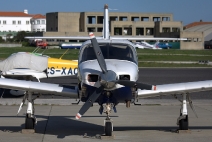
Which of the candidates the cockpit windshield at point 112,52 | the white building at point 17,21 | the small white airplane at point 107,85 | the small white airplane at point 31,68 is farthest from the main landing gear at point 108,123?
the white building at point 17,21

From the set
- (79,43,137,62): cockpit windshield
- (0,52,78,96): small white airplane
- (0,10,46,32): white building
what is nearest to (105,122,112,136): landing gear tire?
(79,43,137,62): cockpit windshield

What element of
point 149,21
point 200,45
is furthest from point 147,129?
point 149,21

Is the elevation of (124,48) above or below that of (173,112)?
above

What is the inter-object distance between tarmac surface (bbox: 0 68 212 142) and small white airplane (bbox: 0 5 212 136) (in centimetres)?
49

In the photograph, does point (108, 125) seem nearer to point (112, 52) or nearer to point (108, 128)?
point (108, 128)

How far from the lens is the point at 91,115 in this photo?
14.1m

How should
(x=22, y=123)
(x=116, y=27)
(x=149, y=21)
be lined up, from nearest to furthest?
(x=22, y=123) < (x=116, y=27) < (x=149, y=21)

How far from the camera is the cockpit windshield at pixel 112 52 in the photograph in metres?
11.0

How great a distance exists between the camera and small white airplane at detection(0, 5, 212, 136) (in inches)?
386

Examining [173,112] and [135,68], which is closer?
[135,68]

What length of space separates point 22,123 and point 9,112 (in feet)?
6.82

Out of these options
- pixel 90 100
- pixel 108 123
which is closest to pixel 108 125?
pixel 108 123

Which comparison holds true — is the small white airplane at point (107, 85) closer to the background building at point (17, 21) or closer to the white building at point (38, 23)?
the white building at point (38, 23)

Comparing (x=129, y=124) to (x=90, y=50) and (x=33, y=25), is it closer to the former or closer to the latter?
(x=90, y=50)
